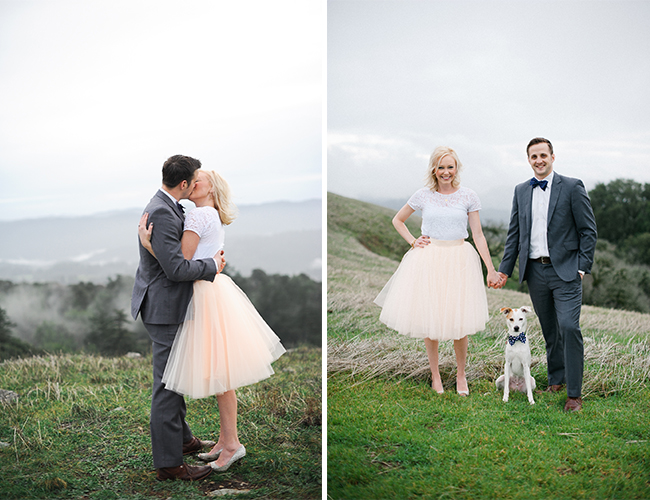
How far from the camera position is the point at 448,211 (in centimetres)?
370

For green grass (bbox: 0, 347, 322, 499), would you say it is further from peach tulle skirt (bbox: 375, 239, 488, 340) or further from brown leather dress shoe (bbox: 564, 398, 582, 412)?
brown leather dress shoe (bbox: 564, 398, 582, 412)

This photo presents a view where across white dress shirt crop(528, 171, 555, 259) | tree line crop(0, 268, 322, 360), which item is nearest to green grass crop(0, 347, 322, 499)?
tree line crop(0, 268, 322, 360)

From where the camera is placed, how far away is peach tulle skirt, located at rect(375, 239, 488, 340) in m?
3.62

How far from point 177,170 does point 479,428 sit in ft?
7.89

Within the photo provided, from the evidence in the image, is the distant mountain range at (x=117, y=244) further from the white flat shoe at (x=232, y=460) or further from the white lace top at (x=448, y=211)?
the white flat shoe at (x=232, y=460)

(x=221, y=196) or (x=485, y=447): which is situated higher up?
(x=221, y=196)

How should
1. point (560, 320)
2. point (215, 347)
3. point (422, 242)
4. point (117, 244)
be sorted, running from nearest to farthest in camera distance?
point (215, 347) < point (560, 320) < point (422, 242) < point (117, 244)

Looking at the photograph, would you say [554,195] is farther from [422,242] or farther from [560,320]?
[422,242]

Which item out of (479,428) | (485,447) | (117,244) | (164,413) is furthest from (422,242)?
(117,244)

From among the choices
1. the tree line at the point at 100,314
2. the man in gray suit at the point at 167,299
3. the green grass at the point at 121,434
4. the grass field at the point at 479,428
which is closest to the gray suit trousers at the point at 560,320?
the grass field at the point at 479,428

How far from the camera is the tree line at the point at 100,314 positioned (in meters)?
6.80

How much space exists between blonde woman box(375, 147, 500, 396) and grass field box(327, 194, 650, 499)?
0.36m

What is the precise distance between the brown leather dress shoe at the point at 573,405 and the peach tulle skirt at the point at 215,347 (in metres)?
1.98

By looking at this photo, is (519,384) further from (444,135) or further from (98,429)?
(444,135)
